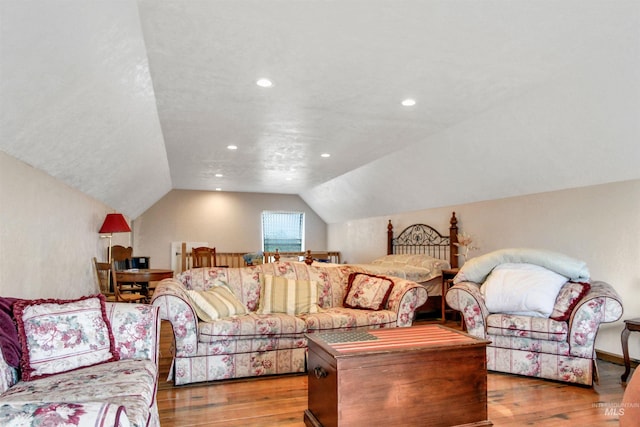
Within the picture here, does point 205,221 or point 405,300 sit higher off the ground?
point 205,221

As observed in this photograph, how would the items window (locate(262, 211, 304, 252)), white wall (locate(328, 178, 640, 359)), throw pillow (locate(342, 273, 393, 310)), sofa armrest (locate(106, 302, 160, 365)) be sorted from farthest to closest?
1. window (locate(262, 211, 304, 252))
2. throw pillow (locate(342, 273, 393, 310))
3. white wall (locate(328, 178, 640, 359))
4. sofa armrest (locate(106, 302, 160, 365))

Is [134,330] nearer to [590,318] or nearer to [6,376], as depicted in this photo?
[6,376]

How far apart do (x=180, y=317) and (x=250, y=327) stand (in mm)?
575

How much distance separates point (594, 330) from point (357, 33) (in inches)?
114

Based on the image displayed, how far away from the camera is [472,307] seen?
3826 millimetres

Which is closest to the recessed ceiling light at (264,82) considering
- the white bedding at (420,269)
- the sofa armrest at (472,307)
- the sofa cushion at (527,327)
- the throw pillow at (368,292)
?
the throw pillow at (368,292)

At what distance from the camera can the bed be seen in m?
6.06

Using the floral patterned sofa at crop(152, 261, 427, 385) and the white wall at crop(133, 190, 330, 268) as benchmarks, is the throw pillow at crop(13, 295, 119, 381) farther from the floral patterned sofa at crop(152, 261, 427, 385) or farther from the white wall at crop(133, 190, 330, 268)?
the white wall at crop(133, 190, 330, 268)

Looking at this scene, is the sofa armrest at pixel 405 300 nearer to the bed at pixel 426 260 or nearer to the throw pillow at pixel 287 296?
the throw pillow at pixel 287 296

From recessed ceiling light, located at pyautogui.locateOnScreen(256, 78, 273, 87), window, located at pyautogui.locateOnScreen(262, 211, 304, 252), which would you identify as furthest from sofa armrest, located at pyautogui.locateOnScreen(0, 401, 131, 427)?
window, located at pyautogui.locateOnScreen(262, 211, 304, 252)

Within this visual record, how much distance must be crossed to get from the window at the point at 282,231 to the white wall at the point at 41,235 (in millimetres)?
5434

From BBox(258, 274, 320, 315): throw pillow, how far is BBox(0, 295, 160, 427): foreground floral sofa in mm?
1507

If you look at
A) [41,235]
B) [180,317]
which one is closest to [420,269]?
[180,317]

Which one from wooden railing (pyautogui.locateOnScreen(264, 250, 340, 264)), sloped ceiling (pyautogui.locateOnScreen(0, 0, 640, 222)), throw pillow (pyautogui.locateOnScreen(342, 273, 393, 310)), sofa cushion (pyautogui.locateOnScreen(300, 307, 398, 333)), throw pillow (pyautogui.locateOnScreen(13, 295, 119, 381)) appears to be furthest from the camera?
wooden railing (pyautogui.locateOnScreen(264, 250, 340, 264))
